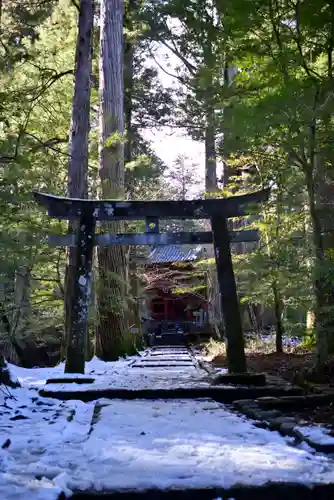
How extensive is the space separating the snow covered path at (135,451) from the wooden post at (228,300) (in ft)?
7.55

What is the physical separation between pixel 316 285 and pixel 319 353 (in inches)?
36.2

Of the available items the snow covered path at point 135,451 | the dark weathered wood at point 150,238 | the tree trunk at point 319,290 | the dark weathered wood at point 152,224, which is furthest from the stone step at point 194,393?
the dark weathered wood at point 152,224

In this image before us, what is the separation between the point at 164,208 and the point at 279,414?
13.9 feet

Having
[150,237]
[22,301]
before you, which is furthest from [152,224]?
[22,301]

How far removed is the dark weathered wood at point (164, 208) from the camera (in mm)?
7824

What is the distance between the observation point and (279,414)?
15.3 ft

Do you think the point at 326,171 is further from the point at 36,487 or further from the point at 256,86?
the point at 36,487

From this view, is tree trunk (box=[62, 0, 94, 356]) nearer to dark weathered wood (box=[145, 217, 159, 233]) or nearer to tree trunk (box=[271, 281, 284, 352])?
dark weathered wood (box=[145, 217, 159, 233])

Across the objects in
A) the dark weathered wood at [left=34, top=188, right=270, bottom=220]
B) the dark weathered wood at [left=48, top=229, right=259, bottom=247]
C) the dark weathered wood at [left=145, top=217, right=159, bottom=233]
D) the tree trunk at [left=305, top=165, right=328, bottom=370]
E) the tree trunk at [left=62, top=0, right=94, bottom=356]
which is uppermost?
the tree trunk at [left=62, top=0, right=94, bottom=356]

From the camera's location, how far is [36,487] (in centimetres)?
253

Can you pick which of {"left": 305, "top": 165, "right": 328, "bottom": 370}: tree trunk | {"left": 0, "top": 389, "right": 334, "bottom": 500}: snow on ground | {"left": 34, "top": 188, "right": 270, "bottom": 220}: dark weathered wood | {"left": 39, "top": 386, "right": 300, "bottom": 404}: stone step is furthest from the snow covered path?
{"left": 34, "top": 188, "right": 270, "bottom": 220}: dark weathered wood

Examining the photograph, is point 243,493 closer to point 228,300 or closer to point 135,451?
point 135,451

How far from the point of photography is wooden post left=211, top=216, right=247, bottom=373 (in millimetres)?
7383

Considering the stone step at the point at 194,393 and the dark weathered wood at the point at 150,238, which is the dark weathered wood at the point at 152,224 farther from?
the stone step at the point at 194,393
